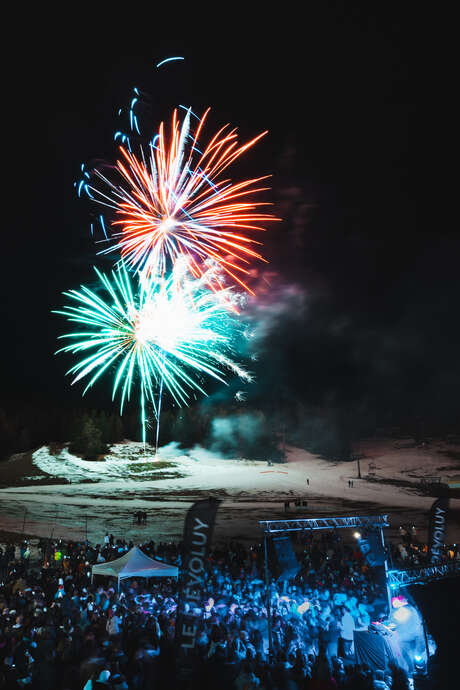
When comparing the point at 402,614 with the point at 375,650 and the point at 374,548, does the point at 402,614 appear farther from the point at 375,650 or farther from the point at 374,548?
the point at 374,548

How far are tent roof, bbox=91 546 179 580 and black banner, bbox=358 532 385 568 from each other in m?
6.23

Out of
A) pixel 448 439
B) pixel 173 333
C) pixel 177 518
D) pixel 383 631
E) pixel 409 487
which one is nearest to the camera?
pixel 383 631

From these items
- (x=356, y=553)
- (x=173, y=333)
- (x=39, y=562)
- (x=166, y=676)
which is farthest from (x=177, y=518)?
A: (x=166, y=676)

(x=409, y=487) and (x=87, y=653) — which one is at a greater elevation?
(x=409, y=487)

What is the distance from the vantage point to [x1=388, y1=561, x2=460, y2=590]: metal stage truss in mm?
11991

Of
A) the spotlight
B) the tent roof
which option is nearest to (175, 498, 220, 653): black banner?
the spotlight

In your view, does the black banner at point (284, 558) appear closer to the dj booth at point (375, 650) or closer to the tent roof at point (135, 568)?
the tent roof at point (135, 568)

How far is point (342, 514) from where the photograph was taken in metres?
39.0

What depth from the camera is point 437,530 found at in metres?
15.5

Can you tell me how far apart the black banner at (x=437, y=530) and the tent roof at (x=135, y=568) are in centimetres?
869

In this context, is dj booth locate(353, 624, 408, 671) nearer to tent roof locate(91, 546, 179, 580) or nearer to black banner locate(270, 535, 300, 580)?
black banner locate(270, 535, 300, 580)

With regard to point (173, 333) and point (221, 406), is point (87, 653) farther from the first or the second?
point (221, 406)

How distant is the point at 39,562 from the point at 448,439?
50366 millimetres

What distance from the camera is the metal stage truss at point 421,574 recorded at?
472 inches
